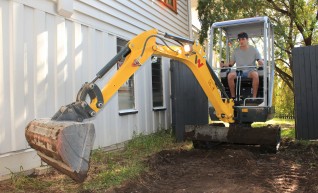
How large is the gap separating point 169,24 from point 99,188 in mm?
7934

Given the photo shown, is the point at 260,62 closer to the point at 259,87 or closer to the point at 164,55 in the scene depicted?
the point at 259,87

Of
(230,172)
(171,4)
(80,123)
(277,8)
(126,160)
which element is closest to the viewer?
(80,123)

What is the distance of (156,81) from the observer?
10.7 meters

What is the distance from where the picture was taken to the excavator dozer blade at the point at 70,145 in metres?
3.98

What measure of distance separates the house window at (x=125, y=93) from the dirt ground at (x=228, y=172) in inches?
68.2

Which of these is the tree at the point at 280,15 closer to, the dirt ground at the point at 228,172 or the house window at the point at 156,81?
the house window at the point at 156,81

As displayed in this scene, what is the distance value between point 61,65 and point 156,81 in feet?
15.0

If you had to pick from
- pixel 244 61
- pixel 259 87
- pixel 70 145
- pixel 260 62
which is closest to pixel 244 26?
pixel 244 61

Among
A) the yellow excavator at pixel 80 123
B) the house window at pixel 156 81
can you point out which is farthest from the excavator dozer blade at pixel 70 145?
the house window at pixel 156 81

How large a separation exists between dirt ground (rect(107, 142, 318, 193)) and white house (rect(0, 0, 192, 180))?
5.53 ft

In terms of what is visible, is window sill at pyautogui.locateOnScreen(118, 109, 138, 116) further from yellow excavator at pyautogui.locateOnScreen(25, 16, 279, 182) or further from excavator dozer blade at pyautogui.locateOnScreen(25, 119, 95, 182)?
excavator dozer blade at pyautogui.locateOnScreen(25, 119, 95, 182)

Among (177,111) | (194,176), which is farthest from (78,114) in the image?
(177,111)

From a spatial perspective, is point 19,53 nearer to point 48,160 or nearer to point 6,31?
point 6,31

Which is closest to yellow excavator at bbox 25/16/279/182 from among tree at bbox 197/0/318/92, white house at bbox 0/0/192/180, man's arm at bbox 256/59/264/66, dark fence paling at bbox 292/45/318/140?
white house at bbox 0/0/192/180
